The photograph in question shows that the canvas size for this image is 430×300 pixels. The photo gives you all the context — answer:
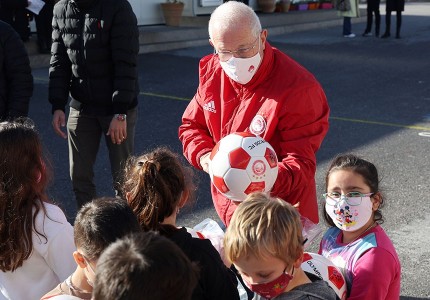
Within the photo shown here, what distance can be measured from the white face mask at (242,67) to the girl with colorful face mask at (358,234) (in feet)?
1.92

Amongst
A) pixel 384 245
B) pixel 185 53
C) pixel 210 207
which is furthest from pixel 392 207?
pixel 185 53

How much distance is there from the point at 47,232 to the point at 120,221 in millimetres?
611

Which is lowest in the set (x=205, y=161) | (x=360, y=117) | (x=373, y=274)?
(x=360, y=117)

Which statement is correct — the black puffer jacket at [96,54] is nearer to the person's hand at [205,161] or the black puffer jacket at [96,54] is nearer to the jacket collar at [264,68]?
the person's hand at [205,161]

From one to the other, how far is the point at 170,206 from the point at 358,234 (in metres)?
1.02

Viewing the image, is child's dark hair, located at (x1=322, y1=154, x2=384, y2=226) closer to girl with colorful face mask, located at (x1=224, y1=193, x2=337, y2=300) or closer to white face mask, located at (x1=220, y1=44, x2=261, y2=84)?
white face mask, located at (x1=220, y1=44, x2=261, y2=84)

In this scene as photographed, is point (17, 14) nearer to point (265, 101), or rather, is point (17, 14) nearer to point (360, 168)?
point (265, 101)

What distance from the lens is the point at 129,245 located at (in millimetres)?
2096

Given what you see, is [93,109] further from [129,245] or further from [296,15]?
[296,15]

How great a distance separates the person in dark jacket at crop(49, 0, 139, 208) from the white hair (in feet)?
5.04

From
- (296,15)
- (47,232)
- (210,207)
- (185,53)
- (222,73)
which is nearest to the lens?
(47,232)

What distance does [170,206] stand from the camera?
120 inches

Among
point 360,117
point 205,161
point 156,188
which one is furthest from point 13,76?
point 360,117

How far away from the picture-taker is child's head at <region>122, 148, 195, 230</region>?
9.89ft
